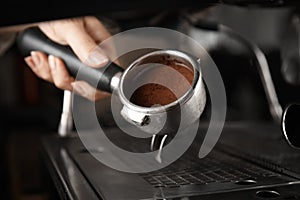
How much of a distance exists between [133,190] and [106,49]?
0.65 ft

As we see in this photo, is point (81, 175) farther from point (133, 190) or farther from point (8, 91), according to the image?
point (8, 91)

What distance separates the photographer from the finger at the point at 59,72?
65cm

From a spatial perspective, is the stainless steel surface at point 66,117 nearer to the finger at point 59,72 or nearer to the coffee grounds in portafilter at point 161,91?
the finger at point 59,72

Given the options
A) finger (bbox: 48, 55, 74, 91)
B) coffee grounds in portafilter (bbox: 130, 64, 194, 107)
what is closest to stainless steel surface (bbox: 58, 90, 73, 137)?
finger (bbox: 48, 55, 74, 91)

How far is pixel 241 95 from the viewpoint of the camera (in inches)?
53.1

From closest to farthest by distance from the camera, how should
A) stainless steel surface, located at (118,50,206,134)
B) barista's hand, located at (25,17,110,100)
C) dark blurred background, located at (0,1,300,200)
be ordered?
stainless steel surface, located at (118,50,206,134) → barista's hand, located at (25,17,110,100) → dark blurred background, located at (0,1,300,200)

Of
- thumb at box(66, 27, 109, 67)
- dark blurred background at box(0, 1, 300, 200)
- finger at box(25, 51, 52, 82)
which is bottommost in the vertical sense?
dark blurred background at box(0, 1, 300, 200)

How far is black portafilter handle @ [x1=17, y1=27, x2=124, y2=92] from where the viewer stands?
0.58 meters

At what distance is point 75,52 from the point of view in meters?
0.63

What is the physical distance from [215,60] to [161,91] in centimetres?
55

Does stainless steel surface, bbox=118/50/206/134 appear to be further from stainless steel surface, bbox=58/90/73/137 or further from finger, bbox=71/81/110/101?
stainless steel surface, bbox=58/90/73/137

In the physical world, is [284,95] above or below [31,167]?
above

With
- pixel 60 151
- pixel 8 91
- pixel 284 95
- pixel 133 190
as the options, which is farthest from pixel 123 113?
pixel 8 91

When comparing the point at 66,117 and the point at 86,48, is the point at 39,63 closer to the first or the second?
the point at 86,48
